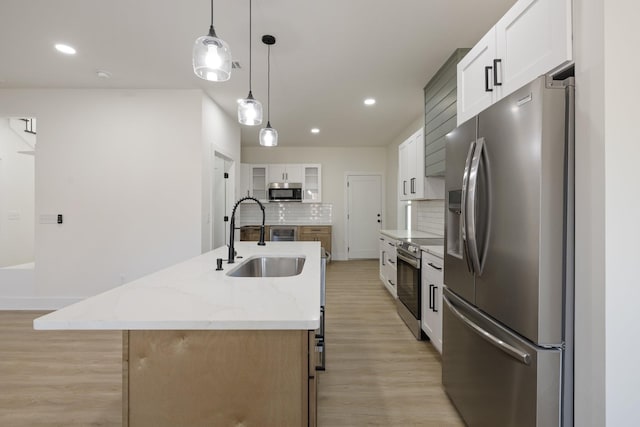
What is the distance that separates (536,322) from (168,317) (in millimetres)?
1275

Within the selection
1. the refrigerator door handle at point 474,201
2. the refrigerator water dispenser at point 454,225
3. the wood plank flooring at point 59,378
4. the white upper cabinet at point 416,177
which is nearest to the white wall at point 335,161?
the white upper cabinet at point 416,177

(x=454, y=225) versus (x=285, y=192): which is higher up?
(x=285, y=192)

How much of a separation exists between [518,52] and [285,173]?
5.38 meters

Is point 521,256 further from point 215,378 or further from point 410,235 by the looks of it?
point 410,235

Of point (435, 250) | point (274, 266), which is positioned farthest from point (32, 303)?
point (435, 250)

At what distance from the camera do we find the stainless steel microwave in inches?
248

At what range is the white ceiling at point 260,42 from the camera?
2113 mm

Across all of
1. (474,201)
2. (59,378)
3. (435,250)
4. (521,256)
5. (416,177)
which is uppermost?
(416,177)

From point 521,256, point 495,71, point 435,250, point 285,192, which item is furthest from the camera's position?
point 285,192

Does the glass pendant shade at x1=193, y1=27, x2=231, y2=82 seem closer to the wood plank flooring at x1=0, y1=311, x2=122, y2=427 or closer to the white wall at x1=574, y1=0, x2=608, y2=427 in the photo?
the white wall at x1=574, y1=0, x2=608, y2=427

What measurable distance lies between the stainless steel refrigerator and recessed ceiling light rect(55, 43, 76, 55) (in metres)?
3.43

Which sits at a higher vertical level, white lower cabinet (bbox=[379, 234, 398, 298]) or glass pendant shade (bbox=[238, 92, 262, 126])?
glass pendant shade (bbox=[238, 92, 262, 126])

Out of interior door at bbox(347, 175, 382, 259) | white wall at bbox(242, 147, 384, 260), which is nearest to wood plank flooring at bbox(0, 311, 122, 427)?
white wall at bbox(242, 147, 384, 260)

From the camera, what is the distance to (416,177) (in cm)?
359
